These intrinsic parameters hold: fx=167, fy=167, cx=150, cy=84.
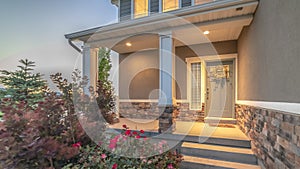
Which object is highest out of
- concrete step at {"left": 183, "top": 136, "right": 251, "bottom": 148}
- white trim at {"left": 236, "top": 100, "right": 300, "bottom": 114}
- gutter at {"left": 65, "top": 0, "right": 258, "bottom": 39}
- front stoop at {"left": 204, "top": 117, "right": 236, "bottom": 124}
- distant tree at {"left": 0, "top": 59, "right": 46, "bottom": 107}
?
gutter at {"left": 65, "top": 0, "right": 258, "bottom": 39}

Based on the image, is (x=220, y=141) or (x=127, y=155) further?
(x=220, y=141)

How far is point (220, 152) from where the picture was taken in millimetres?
3174

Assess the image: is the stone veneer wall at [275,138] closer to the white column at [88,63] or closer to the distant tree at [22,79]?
the white column at [88,63]

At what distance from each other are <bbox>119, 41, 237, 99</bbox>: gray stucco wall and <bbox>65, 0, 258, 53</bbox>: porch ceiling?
1.20 ft

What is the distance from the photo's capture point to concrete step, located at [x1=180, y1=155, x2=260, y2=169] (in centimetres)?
287

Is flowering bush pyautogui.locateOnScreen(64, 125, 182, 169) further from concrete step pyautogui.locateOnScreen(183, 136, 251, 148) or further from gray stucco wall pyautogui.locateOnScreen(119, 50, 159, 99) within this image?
gray stucco wall pyautogui.locateOnScreen(119, 50, 159, 99)

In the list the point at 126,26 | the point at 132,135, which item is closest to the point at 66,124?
the point at 132,135

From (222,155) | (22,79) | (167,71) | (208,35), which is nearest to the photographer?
(222,155)

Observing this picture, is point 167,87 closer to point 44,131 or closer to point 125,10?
point 44,131

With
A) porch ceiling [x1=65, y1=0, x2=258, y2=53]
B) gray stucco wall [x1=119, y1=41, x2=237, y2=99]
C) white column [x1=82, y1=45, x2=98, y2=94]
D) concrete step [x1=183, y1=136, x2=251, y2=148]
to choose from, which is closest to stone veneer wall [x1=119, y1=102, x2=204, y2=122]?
gray stucco wall [x1=119, y1=41, x2=237, y2=99]

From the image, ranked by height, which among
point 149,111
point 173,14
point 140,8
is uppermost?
point 140,8

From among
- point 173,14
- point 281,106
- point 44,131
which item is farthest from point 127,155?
point 173,14

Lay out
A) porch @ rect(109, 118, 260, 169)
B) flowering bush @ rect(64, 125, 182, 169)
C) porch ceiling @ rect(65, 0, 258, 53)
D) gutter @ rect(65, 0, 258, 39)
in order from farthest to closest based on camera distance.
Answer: porch ceiling @ rect(65, 0, 258, 53) < gutter @ rect(65, 0, 258, 39) < porch @ rect(109, 118, 260, 169) < flowering bush @ rect(64, 125, 182, 169)

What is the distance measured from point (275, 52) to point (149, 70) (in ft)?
14.6
